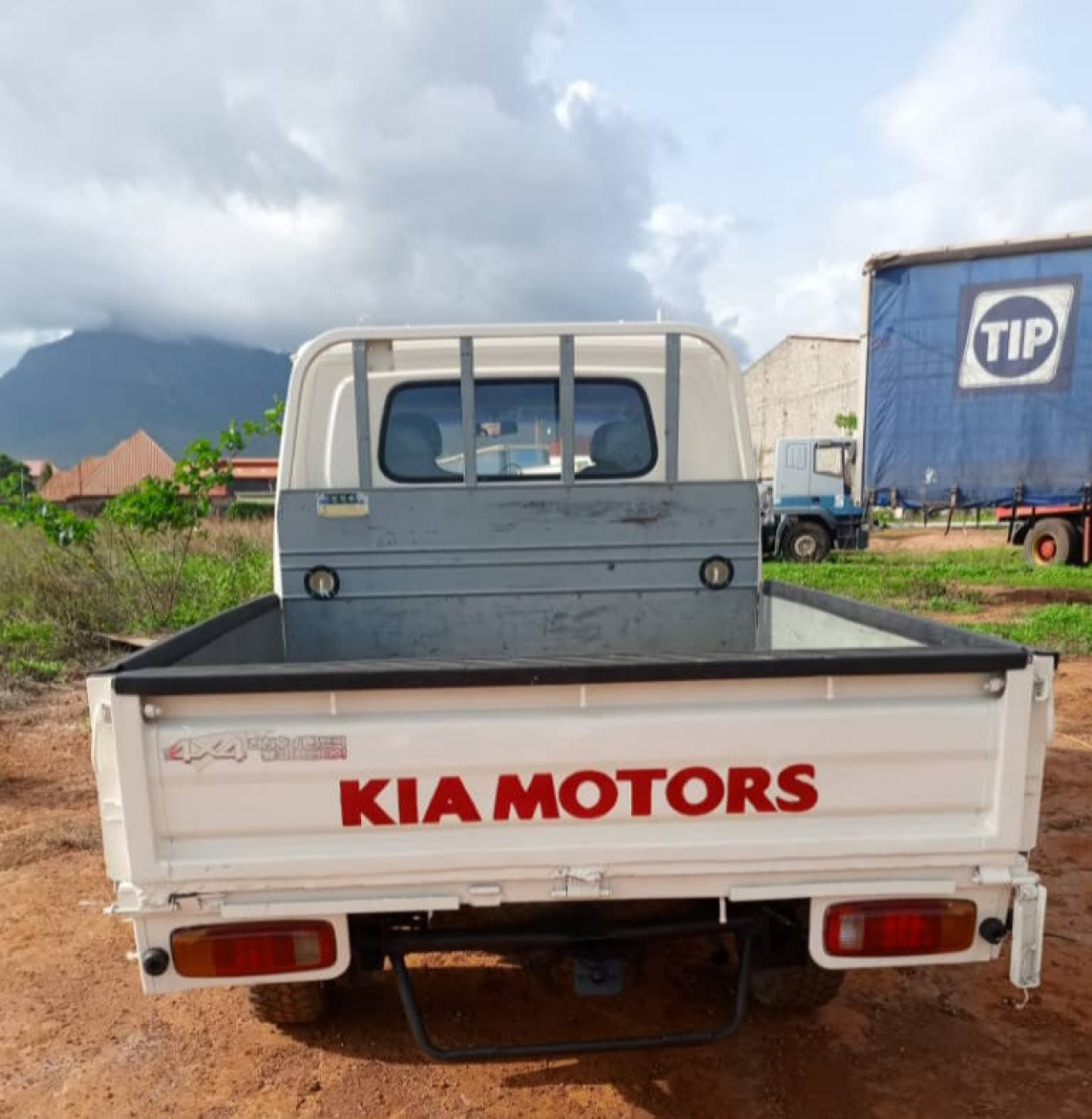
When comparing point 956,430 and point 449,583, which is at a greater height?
point 956,430

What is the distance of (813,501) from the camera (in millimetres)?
15023

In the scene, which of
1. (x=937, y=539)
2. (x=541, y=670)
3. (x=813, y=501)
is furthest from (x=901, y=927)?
(x=937, y=539)

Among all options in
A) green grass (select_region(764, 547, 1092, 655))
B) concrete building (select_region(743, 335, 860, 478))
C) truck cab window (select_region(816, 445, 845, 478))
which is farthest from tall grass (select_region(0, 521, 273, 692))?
concrete building (select_region(743, 335, 860, 478))

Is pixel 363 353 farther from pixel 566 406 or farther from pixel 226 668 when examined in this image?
pixel 226 668

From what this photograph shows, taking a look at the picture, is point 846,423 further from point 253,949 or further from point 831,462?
point 253,949

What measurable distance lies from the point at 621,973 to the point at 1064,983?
175 centimetres

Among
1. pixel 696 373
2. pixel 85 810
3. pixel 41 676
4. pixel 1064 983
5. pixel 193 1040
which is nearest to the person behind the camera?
pixel 193 1040

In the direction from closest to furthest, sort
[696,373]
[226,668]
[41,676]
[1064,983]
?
[226,668]
[1064,983]
[696,373]
[41,676]

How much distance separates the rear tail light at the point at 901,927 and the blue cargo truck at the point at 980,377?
9.42 meters

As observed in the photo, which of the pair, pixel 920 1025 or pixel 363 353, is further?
pixel 363 353

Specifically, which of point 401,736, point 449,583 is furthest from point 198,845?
point 449,583

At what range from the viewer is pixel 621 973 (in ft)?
6.43

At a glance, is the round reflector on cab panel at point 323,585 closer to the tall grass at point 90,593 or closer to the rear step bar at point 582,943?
the rear step bar at point 582,943

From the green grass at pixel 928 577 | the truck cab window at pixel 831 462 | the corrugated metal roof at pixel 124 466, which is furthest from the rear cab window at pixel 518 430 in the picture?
the corrugated metal roof at pixel 124 466
